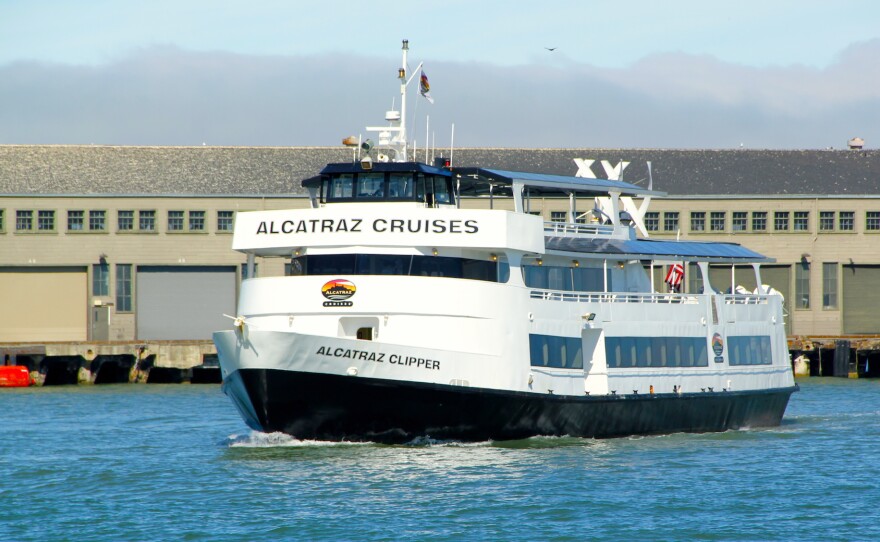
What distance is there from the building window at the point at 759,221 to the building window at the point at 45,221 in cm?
3436

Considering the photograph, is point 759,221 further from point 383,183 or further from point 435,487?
point 435,487

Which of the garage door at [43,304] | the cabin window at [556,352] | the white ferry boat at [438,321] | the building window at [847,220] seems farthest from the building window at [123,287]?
the cabin window at [556,352]

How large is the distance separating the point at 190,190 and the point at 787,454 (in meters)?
43.0

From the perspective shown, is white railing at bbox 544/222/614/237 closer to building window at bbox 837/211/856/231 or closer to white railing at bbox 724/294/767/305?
white railing at bbox 724/294/767/305

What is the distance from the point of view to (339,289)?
1051 inches

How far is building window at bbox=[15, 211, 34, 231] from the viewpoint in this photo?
6425cm

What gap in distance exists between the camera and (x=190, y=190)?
66.0m

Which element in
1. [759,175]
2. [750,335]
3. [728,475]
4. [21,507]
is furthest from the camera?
[759,175]

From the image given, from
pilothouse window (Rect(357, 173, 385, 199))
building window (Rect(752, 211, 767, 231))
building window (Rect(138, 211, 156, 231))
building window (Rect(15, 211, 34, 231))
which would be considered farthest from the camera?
building window (Rect(752, 211, 767, 231))

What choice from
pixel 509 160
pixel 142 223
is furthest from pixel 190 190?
pixel 509 160

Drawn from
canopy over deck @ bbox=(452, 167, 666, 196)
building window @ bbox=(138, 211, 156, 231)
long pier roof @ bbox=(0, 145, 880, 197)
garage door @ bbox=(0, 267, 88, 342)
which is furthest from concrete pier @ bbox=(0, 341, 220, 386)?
canopy over deck @ bbox=(452, 167, 666, 196)

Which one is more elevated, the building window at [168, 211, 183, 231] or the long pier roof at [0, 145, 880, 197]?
the long pier roof at [0, 145, 880, 197]

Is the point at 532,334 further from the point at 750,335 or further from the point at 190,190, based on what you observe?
the point at 190,190

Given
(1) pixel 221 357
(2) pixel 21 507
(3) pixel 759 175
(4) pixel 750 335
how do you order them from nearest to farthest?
(2) pixel 21 507 < (1) pixel 221 357 < (4) pixel 750 335 < (3) pixel 759 175
